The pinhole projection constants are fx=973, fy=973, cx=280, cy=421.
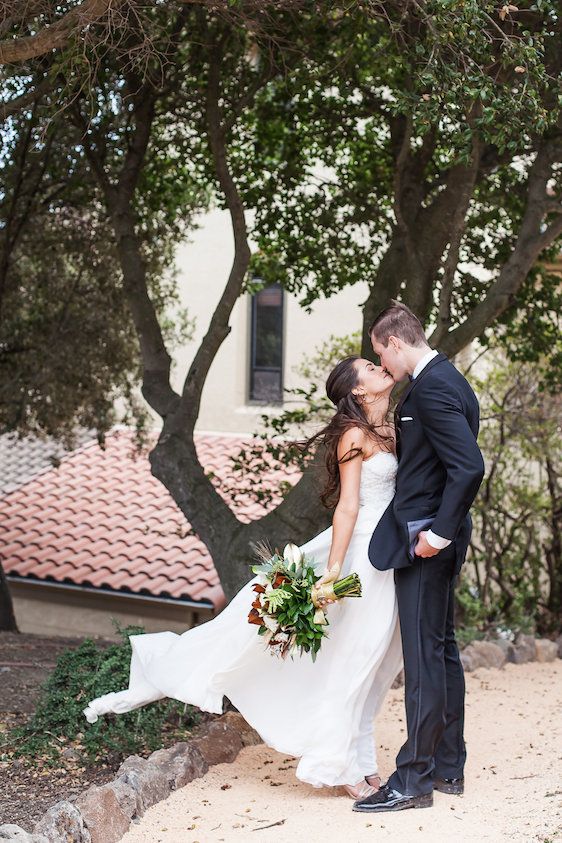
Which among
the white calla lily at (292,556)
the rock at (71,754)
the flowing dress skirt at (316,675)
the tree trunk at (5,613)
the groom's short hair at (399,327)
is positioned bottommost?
the tree trunk at (5,613)

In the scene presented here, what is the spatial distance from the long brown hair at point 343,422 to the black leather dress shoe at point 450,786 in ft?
4.96

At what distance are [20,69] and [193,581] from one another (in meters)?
7.64

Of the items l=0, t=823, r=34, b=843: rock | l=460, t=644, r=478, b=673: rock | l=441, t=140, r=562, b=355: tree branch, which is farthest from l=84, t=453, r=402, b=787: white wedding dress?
l=460, t=644, r=478, b=673: rock

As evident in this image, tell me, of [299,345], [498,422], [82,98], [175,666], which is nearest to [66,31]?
[82,98]

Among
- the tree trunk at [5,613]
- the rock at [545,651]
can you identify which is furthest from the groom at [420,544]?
the tree trunk at [5,613]

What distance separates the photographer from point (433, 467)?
4473 mm

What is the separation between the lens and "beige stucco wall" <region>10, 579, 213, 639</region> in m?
12.6

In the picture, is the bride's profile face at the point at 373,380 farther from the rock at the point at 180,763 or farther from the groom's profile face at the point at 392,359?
the rock at the point at 180,763

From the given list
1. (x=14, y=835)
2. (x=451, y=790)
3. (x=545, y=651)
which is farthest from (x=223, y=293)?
(x=14, y=835)

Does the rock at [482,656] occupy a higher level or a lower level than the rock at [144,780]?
lower

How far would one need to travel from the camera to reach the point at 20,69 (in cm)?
605

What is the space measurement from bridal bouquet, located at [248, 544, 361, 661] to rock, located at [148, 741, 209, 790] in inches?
36.5

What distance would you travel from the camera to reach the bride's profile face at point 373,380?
473 centimetres

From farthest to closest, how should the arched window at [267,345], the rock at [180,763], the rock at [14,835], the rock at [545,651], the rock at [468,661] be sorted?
the arched window at [267,345] < the rock at [545,651] < the rock at [468,661] < the rock at [180,763] < the rock at [14,835]
